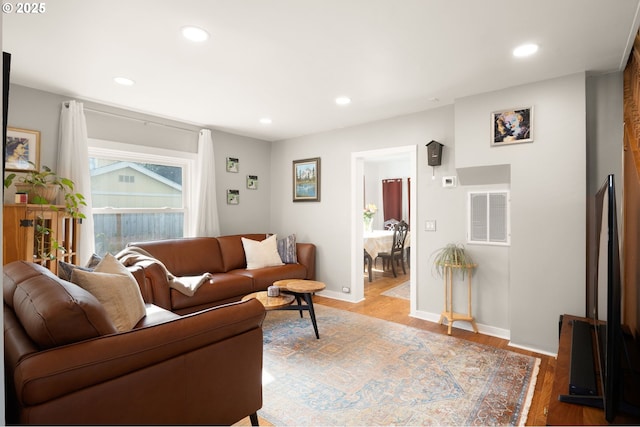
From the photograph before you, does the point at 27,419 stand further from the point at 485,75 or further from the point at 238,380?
the point at 485,75

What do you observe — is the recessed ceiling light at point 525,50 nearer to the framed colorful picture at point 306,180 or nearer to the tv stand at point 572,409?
the tv stand at point 572,409

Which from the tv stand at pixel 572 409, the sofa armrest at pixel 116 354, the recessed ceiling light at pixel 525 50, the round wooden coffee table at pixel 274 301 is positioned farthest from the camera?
the round wooden coffee table at pixel 274 301

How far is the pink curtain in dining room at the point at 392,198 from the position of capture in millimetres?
7812

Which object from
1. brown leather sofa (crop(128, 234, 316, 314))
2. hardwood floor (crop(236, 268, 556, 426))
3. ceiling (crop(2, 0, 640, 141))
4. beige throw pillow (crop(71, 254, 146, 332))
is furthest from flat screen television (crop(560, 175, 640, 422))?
brown leather sofa (crop(128, 234, 316, 314))

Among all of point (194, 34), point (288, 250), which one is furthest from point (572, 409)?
point (288, 250)

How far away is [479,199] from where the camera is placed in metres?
3.41

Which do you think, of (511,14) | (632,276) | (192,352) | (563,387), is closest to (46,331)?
(192,352)

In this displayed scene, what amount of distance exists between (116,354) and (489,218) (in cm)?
332

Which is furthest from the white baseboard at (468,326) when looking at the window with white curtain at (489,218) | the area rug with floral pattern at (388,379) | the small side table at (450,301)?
the window with white curtain at (489,218)

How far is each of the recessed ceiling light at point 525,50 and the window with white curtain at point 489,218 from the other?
52.3 inches

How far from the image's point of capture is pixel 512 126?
299cm

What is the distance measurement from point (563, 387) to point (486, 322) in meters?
2.06

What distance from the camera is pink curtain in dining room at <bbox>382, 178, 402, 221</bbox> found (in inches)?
308

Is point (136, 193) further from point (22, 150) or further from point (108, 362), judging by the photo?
point (108, 362)
